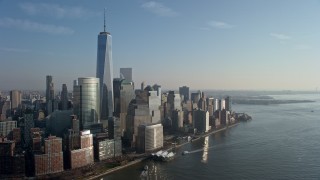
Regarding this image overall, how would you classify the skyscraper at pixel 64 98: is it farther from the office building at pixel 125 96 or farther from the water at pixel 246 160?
the water at pixel 246 160

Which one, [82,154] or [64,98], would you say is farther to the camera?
[64,98]

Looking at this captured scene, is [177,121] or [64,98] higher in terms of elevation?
[64,98]

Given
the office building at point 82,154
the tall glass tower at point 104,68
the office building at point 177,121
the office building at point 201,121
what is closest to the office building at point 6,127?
the tall glass tower at point 104,68

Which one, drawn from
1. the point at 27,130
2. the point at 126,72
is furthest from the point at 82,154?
the point at 126,72

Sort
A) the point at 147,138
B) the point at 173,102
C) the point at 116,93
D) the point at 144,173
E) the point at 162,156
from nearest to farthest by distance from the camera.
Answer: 1. the point at 144,173
2. the point at 162,156
3. the point at 147,138
4. the point at 116,93
5. the point at 173,102

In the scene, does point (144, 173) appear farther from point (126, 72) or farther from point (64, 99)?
point (126, 72)

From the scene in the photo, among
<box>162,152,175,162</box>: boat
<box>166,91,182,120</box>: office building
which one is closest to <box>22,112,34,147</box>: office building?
<box>162,152,175,162</box>: boat
